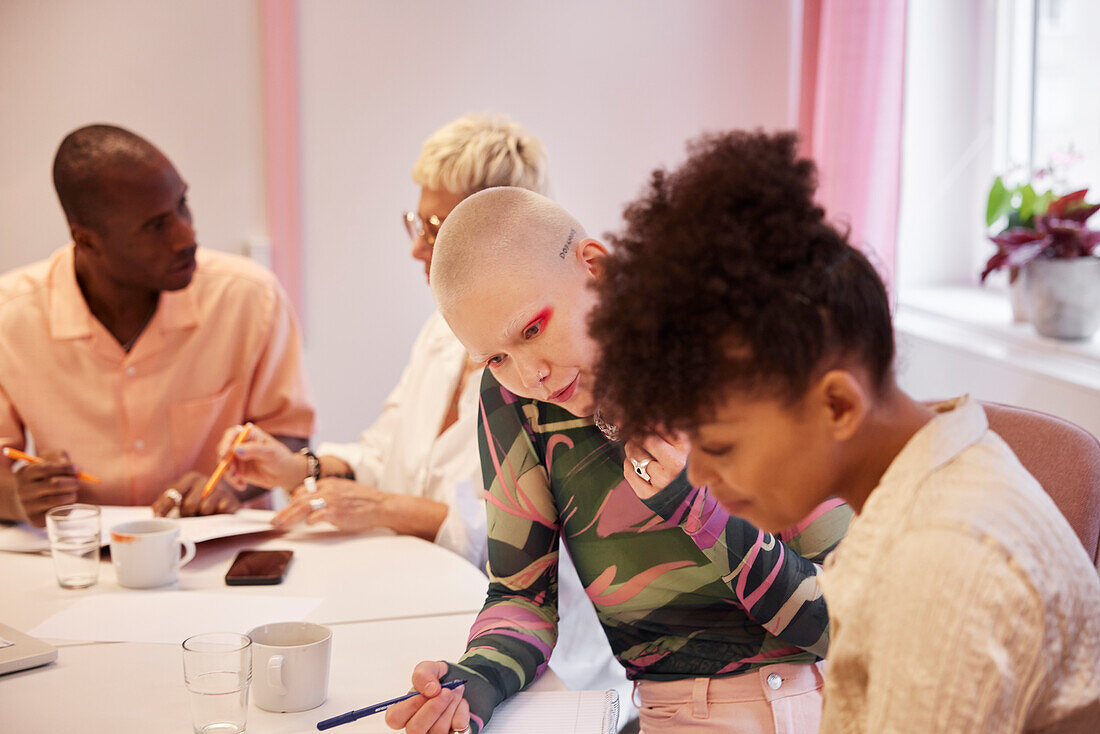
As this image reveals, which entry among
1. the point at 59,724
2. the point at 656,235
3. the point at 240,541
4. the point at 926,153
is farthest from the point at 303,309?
the point at 656,235

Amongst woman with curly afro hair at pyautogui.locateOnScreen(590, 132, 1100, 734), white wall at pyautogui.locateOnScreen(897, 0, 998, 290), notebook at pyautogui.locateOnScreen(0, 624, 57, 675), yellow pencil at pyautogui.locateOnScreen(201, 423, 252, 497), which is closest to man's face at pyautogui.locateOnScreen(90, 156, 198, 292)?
yellow pencil at pyautogui.locateOnScreen(201, 423, 252, 497)

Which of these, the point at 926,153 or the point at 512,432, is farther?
the point at 926,153

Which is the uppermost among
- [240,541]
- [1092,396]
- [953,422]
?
[953,422]

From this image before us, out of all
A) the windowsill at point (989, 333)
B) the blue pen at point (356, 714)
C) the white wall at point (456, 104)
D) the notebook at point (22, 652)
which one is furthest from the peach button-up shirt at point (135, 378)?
the windowsill at point (989, 333)

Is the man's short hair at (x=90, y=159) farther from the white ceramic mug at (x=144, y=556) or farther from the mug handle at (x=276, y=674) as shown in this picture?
the mug handle at (x=276, y=674)

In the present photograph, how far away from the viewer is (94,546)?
1591 mm

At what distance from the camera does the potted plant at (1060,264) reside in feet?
7.01

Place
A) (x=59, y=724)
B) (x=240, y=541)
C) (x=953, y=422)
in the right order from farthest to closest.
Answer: (x=240, y=541)
(x=59, y=724)
(x=953, y=422)

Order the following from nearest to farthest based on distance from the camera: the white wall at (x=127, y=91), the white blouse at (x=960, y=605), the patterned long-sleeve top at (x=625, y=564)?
the white blouse at (x=960, y=605)
the patterned long-sleeve top at (x=625, y=564)
the white wall at (x=127, y=91)

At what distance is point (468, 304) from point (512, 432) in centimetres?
29

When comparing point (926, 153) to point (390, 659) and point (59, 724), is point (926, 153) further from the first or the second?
point (59, 724)

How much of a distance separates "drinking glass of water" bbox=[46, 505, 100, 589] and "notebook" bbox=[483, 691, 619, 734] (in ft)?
2.60

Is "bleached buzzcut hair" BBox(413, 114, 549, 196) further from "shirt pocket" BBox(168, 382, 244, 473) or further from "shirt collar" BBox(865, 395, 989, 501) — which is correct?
"shirt collar" BBox(865, 395, 989, 501)

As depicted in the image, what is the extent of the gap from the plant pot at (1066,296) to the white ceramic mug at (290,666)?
5.96 ft
